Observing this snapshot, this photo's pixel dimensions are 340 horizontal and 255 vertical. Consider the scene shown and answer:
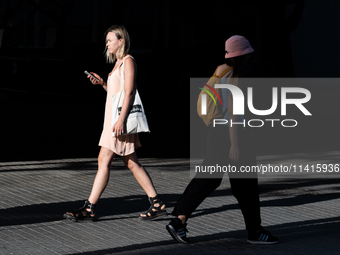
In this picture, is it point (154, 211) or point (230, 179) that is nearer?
point (230, 179)

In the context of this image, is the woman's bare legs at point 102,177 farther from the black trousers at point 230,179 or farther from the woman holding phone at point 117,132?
the black trousers at point 230,179

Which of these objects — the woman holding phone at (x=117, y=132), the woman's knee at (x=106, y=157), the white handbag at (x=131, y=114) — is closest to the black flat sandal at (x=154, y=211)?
the woman holding phone at (x=117, y=132)

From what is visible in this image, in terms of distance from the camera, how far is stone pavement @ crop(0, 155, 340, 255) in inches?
210

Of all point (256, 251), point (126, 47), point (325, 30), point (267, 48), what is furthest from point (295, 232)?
point (325, 30)

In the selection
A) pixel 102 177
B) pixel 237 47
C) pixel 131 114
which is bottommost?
pixel 102 177

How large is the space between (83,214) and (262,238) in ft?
5.88

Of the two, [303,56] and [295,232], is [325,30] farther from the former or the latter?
[295,232]

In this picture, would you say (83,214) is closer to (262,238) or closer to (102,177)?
(102,177)

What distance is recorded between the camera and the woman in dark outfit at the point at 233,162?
531cm

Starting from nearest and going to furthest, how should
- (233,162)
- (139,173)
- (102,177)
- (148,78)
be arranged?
(233,162)
(102,177)
(139,173)
(148,78)

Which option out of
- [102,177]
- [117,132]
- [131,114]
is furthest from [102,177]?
[131,114]

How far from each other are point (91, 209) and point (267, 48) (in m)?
15.8

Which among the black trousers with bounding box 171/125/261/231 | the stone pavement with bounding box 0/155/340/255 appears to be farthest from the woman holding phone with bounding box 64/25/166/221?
the black trousers with bounding box 171/125/261/231

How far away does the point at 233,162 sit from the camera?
17.5ft
